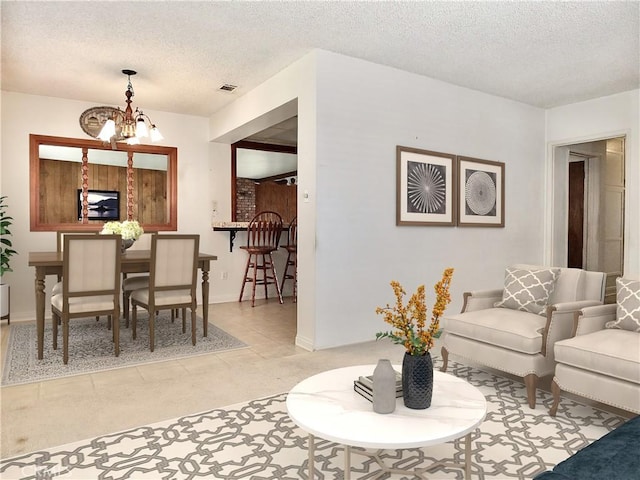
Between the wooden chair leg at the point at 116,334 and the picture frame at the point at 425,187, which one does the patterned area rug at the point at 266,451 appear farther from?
the picture frame at the point at 425,187

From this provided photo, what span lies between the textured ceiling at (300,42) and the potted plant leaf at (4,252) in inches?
55.6

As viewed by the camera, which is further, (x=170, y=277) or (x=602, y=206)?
(x=602, y=206)

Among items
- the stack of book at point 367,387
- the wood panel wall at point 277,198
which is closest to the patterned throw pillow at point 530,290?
the stack of book at point 367,387

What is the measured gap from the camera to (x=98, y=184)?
5.63 metres

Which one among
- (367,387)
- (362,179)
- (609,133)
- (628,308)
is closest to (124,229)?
(362,179)

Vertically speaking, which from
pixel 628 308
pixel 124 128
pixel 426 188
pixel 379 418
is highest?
pixel 124 128

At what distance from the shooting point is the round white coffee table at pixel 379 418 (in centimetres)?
149

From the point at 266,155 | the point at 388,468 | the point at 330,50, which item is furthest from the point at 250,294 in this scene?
the point at 388,468

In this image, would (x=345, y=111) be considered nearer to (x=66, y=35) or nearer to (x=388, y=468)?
(x=66, y=35)

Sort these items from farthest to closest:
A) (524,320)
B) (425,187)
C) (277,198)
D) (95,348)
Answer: (277,198) → (425,187) → (95,348) → (524,320)

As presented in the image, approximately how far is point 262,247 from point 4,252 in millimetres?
2954

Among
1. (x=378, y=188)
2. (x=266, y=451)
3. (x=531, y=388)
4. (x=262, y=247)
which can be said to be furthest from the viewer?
(x=262, y=247)

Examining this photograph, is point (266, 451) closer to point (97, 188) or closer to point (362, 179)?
point (362, 179)

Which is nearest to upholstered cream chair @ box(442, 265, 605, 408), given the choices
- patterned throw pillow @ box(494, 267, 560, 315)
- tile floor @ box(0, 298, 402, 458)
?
patterned throw pillow @ box(494, 267, 560, 315)
